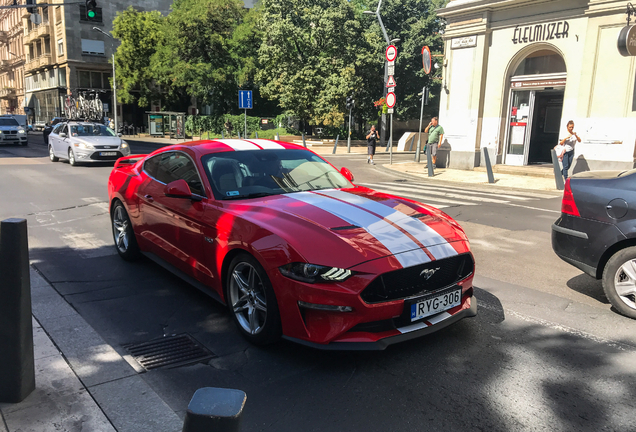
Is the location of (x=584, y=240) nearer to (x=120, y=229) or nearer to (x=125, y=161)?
(x=120, y=229)

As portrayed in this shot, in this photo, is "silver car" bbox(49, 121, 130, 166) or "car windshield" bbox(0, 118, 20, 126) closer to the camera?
"silver car" bbox(49, 121, 130, 166)

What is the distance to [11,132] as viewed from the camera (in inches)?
1192

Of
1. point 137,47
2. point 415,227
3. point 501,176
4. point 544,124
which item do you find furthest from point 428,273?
point 137,47

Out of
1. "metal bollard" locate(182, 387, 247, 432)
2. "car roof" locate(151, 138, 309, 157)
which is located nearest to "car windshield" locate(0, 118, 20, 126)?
"car roof" locate(151, 138, 309, 157)

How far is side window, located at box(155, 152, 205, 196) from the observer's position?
480 centimetres

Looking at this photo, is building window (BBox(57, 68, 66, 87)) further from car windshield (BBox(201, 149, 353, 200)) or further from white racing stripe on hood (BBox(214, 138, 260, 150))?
car windshield (BBox(201, 149, 353, 200))

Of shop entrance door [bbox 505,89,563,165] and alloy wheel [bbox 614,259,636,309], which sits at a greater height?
shop entrance door [bbox 505,89,563,165]

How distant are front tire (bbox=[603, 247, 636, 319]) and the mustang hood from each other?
176cm

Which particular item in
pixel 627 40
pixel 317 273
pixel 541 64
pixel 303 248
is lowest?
pixel 317 273

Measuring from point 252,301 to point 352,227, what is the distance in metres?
0.98

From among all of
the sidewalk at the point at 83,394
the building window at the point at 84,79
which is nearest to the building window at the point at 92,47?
the building window at the point at 84,79

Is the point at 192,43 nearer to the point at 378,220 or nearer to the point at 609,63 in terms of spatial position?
the point at 609,63

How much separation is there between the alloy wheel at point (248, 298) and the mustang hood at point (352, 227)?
1.40 ft

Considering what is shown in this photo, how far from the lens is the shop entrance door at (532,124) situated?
63.3 ft
